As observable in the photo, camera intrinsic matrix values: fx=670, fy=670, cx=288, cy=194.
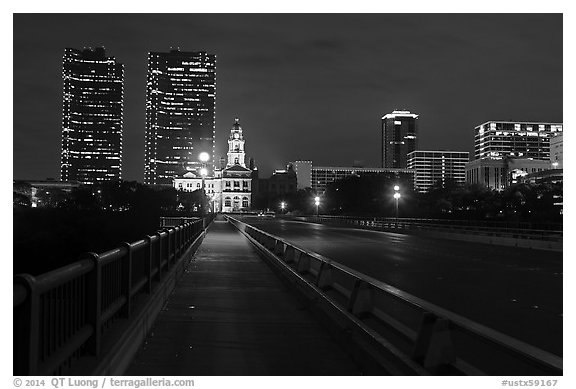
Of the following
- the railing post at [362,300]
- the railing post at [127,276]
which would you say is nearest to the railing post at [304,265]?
the railing post at [362,300]

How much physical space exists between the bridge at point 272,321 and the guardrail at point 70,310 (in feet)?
0.04

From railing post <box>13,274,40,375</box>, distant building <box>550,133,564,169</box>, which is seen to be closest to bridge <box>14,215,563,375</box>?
railing post <box>13,274,40,375</box>

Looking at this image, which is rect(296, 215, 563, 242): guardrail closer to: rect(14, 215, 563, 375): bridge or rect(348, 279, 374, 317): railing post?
rect(14, 215, 563, 375): bridge

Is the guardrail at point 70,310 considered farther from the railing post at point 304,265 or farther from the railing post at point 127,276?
the railing post at point 304,265

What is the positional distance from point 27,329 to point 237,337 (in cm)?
614

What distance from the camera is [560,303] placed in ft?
48.4

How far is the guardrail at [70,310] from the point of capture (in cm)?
483

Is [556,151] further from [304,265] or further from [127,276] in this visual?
[127,276]

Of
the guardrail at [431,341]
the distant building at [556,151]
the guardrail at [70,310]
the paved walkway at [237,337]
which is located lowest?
the paved walkway at [237,337]

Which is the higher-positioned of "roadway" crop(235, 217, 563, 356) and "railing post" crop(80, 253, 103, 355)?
"railing post" crop(80, 253, 103, 355)

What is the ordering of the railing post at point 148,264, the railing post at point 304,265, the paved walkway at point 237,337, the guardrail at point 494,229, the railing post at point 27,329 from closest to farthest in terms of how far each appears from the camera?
the railing post at point 27,329, the paved walkway at point 237,337, the railing post at point 148,264, the railing post at point 304,265, the guardrail at point 494,229

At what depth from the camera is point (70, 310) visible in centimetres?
654

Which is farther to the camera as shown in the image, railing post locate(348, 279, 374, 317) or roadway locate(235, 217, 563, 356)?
roadway locate(235, 217, 563, 356)

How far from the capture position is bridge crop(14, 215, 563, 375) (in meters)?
6.11
